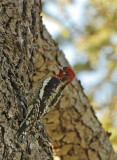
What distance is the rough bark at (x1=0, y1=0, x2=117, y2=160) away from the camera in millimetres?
2160

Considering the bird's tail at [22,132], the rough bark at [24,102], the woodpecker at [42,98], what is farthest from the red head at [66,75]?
the bird's tail at [22,132]

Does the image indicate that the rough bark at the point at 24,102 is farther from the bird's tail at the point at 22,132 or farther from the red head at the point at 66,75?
the red head at the point at 66,75

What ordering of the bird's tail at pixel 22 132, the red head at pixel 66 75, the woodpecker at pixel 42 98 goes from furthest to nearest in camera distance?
the red head at pixel 66 75, the woodpecker at pixel 42 98, the bird's tail at pixel 22 132

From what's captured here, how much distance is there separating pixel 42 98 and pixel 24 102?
35 centimetres

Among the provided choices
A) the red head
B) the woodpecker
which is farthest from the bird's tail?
the red head

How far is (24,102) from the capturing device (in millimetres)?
2473

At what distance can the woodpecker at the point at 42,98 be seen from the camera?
7.49ft

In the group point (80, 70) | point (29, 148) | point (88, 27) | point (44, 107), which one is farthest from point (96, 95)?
point (29, 148)

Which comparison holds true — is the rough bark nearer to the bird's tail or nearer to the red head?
the bird's tail

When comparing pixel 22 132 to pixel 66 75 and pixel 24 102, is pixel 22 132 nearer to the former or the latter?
pixel 24 102

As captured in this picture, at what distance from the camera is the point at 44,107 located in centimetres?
271

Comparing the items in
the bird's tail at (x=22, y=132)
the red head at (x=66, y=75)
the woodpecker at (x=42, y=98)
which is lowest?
the bird's tail at (x=22, y=132)

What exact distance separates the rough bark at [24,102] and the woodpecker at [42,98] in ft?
0.21

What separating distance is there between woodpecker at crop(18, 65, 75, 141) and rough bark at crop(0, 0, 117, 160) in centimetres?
6
